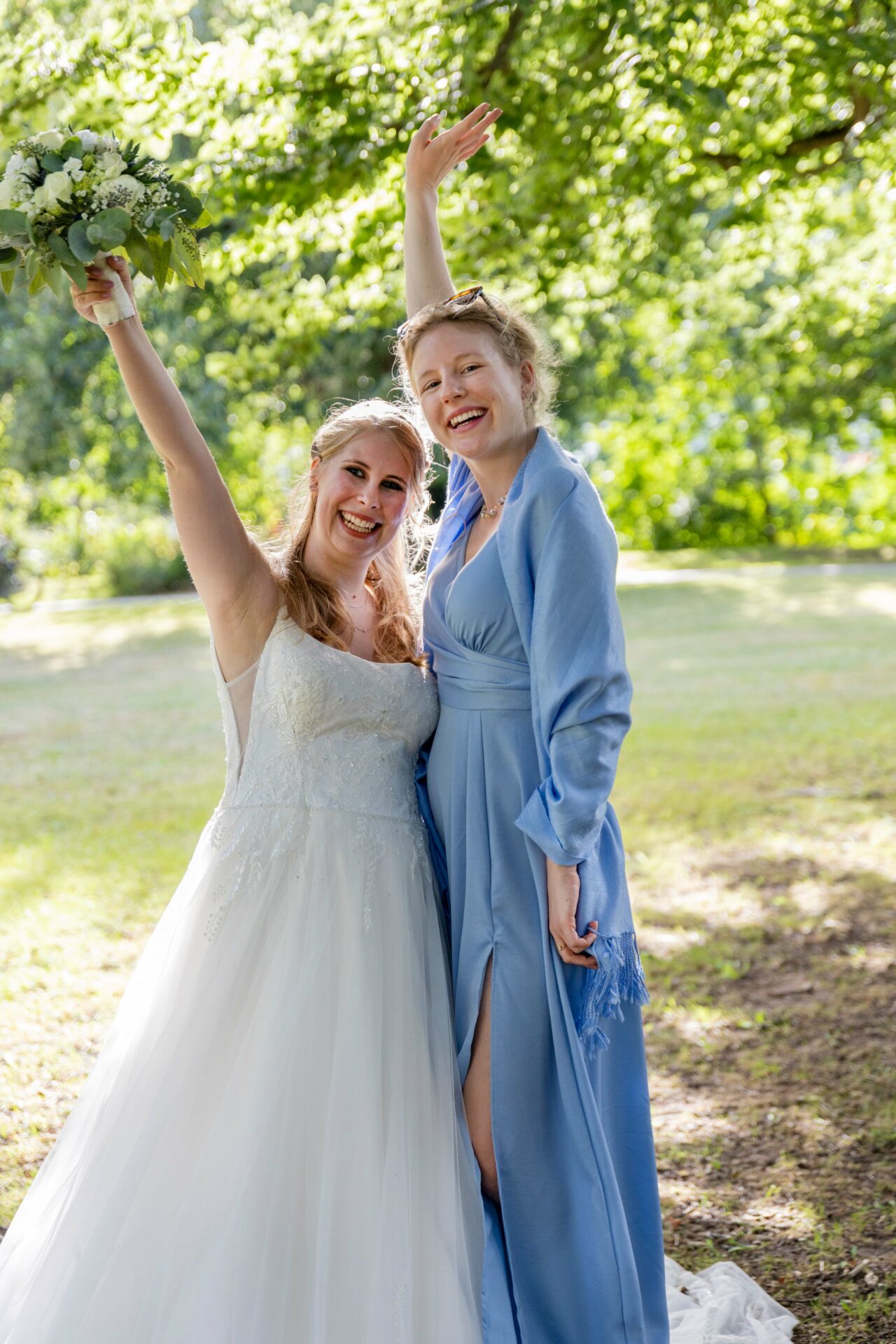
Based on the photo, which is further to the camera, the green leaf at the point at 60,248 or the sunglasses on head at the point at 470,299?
the sunglasses on head at the point at 470,299

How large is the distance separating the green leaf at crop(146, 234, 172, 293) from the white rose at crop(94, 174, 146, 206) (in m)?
A: 0.11

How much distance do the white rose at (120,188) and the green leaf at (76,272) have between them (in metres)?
0.13

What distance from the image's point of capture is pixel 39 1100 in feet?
14.3

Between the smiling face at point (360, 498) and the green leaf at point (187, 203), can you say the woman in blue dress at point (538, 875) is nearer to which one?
the smiling face at point (360, 498)

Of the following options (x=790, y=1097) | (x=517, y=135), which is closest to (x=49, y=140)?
(x=517, y=135)

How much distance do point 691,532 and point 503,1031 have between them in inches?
892

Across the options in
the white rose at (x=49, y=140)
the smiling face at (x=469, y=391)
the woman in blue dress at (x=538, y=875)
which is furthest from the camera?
the smiling face at (x=469, y=391)

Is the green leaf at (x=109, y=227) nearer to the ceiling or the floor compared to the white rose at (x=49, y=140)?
nearer to the floor

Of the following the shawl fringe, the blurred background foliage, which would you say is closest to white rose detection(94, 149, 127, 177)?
the blurred background foliage

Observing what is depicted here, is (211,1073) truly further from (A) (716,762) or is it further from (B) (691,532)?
(B) (691,532)

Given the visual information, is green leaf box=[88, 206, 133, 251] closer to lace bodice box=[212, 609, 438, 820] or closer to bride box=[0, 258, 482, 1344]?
bride box=[0, 258, 482, 1344]

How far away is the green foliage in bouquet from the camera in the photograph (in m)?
2.43

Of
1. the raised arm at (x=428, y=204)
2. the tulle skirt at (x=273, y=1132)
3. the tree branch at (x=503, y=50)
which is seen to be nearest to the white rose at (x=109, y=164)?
the raised arm at (x=428, y=204)

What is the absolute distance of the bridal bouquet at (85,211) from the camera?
243 cm
